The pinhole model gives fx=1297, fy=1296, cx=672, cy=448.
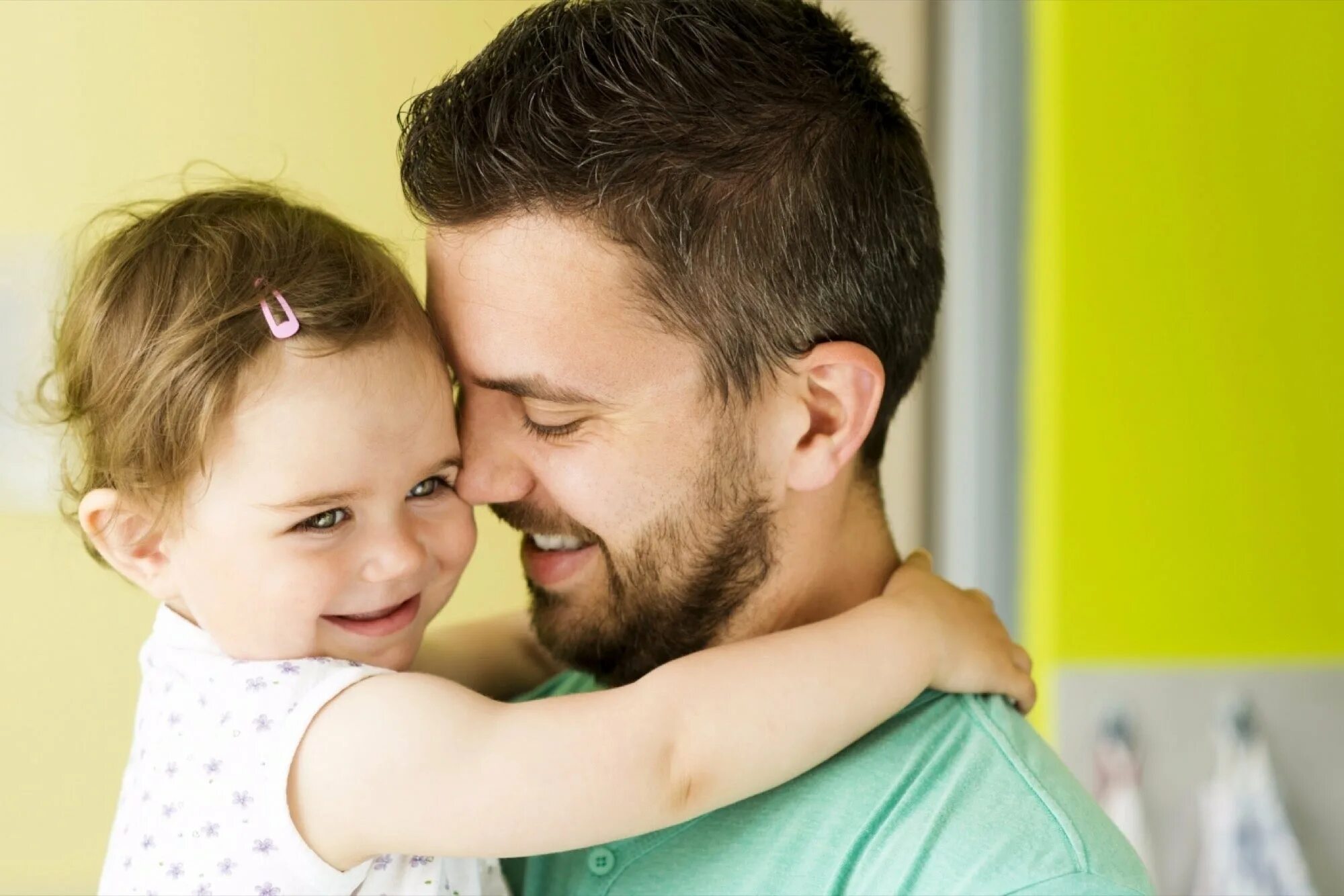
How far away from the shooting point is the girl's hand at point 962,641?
4.36ft

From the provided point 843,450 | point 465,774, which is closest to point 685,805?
point 465,774

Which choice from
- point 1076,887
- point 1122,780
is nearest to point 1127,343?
point 1122,780

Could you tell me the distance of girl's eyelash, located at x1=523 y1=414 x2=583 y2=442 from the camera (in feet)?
4.62

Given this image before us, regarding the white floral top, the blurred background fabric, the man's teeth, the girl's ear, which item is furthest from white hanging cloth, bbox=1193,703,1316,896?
the girl's ear

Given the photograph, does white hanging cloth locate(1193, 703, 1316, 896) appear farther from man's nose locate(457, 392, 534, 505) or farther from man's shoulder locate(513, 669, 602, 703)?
man's nose locate(457, 392, 534, 505)

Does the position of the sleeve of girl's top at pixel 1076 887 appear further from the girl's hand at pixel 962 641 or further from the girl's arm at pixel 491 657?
the girl's arm at pixel 491 657

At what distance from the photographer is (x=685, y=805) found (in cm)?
120

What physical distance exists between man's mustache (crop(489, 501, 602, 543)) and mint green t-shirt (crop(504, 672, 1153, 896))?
0.34 metres

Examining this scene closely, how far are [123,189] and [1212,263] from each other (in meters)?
1.78

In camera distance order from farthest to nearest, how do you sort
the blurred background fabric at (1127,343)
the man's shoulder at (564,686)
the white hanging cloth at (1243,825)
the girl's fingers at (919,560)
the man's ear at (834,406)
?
the white hanging cloth at (1243,825) → the blurred background fabric at (1127,343) → the man's shoulder at (564,686) → the girl's fingers at (919,560) → the man's ear at (834,406)

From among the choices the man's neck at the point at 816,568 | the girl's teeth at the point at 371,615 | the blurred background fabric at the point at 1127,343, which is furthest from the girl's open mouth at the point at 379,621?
the blurred background fabric at the point at 1127,343

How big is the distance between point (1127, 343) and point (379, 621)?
4.89 ft

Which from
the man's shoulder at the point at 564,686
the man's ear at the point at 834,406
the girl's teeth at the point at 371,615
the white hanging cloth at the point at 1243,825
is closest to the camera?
the girl's teeth at the point at 371,615

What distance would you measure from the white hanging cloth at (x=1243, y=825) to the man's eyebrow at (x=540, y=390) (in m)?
1.65
